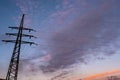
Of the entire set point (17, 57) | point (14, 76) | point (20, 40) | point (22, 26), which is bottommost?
point (14, 76)

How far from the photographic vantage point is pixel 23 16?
55.7 meters

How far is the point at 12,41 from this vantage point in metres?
58.2

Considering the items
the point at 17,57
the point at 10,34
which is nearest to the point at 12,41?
the point at 10,34

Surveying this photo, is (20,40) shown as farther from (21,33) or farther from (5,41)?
(5,41)

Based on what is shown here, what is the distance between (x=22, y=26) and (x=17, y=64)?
9.26 metres

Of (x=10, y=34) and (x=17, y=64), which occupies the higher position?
(x=10, y=34)

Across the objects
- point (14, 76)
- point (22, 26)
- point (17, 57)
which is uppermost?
point (22, 26)

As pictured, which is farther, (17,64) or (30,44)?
(30,44)

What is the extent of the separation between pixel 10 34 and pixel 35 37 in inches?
258

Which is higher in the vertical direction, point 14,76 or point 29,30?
point 29,30

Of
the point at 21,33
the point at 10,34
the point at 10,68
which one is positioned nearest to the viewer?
the point at 10,68

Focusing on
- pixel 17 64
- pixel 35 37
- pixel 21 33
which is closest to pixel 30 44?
pixel 35 37

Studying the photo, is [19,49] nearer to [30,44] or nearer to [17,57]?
[17,57]

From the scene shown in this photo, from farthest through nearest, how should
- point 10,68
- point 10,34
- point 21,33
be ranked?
1. point 10,34
2. point 21,33
3. point 10,68
